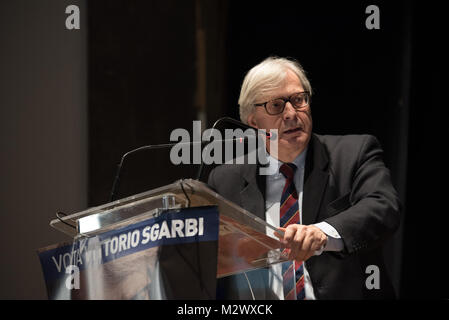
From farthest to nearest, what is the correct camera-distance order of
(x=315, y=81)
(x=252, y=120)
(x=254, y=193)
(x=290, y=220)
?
(x=315, y=81) < (x=252, y=120) < (x=254, y=193) < (x=290, y=220)

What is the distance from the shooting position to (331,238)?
1438 millimetres

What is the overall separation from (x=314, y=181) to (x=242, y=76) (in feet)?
4.92

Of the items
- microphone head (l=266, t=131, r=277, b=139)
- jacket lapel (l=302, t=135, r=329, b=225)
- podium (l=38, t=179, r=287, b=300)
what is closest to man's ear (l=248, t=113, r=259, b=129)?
microphone head (l=266, t=131, r=277, b=139)

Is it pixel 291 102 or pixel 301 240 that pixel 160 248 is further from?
pixel 291 102

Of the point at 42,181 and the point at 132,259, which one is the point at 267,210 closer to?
the point at 132,259

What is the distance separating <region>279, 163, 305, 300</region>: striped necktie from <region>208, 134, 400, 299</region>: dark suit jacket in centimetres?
4

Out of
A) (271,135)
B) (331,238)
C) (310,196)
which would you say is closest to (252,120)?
(271,135)

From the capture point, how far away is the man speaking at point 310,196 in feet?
4.81

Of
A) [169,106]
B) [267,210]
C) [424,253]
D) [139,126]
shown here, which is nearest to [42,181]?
[139,126]

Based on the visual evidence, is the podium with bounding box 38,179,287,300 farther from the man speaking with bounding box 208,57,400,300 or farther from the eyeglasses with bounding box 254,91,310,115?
the eyeglasses with bounding box 254,91,310,115

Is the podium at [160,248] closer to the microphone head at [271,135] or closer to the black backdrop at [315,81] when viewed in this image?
the microphone head at [271,135]

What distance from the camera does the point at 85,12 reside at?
9.29ft

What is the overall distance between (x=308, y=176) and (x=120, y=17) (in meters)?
1.65

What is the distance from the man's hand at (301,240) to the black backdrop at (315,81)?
158 centimetres
